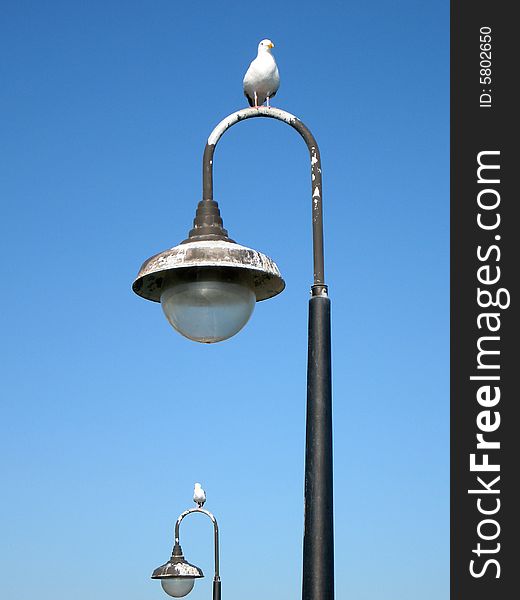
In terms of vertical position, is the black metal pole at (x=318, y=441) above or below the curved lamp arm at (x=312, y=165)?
below

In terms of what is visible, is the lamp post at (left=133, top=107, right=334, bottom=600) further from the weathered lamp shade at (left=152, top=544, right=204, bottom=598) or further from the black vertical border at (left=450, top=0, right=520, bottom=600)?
the weathered lamp shade at (left=152, top=544, right=204, bottom=598)

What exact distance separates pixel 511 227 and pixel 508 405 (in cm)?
141

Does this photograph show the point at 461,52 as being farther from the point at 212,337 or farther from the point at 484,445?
the point at 212,337

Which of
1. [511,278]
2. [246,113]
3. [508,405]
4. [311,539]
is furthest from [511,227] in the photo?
[311,539]

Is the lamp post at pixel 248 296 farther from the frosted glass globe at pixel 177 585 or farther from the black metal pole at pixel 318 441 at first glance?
the frosted glass globe at pixel 177 585

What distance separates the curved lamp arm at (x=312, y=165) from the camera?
484 centimetres

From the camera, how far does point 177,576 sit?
526 inches

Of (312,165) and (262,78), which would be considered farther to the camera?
(262,78)

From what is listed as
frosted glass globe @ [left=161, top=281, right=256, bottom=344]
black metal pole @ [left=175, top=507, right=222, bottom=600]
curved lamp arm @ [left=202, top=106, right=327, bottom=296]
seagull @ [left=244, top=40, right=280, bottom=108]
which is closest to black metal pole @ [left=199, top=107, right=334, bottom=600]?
curved lamp arm @ [left=202, top=106, right=327, bottom=296]

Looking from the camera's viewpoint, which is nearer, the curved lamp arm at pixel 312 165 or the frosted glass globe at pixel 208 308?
the curved lamp arm at pixel 312 165

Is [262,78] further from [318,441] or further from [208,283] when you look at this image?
[318,441]

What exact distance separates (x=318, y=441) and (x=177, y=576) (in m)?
9.60

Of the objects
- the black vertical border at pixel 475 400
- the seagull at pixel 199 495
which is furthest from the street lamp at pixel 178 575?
the black vertical border at pixel 475 400

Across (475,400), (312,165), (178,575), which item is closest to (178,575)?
(178,575)
